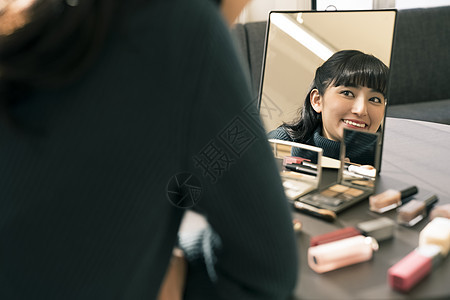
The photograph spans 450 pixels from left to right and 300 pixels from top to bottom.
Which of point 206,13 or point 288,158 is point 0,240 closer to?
point 206,13

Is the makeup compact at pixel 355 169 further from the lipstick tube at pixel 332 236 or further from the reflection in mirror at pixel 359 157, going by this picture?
the lipstick tube at pixel 332 236

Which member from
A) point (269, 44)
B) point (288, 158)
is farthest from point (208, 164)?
point (269, 44)

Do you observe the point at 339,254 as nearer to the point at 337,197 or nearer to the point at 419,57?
the point at 337,197

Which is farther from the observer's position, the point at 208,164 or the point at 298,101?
the point at 298,101

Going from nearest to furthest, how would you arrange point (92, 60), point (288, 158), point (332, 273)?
point (92, 60)
point (332, 273)
point (288, 158)

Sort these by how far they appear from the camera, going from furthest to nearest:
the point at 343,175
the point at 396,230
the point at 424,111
Result: the point at 424,111 < the point at 343,175 < the point at 396,230

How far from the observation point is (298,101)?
2.89 ft

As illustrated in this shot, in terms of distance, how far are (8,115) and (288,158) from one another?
0.54 metres

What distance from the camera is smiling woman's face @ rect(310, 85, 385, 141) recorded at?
2.64ft

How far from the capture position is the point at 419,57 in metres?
2.46

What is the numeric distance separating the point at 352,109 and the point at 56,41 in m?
0.58

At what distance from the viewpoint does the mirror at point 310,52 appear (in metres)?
0.82

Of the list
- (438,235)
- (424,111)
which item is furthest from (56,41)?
(424,111)

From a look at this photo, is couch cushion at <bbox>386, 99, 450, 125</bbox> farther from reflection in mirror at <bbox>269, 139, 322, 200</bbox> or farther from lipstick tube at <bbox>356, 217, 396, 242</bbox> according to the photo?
lipstick tube at <bbox>356, 217, 396, 242</bbox>
